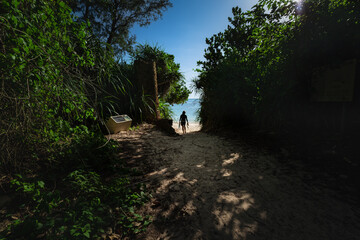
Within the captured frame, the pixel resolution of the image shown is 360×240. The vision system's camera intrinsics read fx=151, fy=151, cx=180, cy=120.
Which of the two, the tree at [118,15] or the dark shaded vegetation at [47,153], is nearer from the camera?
the dark shaded vegetation at [47,153]

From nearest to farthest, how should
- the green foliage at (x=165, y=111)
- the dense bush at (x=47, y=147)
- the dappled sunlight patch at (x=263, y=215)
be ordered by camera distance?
the dense bush at (x=47, y=147), the dappled sunlight patch at (x=263, y=215), the green foliage at (x=165, y=111)

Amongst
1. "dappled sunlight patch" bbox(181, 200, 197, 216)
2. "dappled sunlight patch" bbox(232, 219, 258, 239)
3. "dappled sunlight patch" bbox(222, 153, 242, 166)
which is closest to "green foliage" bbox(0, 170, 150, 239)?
"dappled sunlight patch" bbox(181, 200, 197, 216)

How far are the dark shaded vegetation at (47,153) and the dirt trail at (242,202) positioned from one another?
1.21 ft

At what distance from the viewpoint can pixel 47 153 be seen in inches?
97.0

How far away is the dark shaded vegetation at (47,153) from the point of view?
4.77 feet

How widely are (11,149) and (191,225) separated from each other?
2511 millimetres

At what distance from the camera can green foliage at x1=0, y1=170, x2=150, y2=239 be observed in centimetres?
133

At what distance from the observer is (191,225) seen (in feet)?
5.65

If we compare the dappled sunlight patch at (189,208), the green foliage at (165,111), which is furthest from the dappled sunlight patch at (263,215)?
the green foliage at (165,111)

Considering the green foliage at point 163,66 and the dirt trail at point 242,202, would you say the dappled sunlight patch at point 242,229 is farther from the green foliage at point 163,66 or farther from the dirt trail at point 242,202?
the green foliage at point 163,66

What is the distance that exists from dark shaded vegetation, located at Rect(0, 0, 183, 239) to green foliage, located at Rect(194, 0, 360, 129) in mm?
3987

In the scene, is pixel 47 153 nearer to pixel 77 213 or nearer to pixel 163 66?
pixel 77 213

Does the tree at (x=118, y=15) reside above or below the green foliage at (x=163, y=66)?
above

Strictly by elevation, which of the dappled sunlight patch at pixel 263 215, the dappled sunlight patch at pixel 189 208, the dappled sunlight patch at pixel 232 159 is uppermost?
the dappled sunlight patch at pixel 189 208
